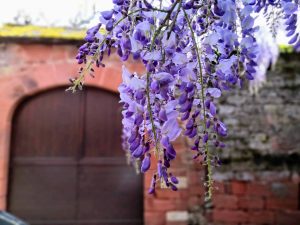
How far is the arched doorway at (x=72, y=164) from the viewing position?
4.43m

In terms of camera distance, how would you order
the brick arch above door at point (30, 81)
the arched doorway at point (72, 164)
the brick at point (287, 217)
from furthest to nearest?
the arched doorway at point (72, 164) → the brick arch above door at point (30, 81) → the brick at point (287, 217)

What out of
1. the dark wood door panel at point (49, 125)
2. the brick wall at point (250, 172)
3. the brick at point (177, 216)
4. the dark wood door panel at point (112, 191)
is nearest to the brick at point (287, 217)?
the brick wall at point (250, 172)

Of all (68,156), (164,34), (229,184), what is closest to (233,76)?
(164,34)

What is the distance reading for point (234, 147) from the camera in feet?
14.0

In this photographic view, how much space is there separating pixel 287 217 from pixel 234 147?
2.69ft

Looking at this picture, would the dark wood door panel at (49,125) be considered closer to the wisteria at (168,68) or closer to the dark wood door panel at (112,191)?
the dark wood door panel at (112,191)

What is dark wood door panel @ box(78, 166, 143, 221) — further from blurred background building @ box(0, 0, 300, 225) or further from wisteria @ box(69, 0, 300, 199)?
wisteria @ box(69, 0, 300, 199)

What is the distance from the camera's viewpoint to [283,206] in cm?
414

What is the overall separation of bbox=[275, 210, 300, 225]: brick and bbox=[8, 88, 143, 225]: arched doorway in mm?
1370

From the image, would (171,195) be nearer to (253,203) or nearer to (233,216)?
(233,216)

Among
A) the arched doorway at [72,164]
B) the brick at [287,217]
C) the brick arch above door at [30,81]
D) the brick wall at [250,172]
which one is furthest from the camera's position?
the arched doorway at [72,164]

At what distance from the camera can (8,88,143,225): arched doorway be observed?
14.5 ft

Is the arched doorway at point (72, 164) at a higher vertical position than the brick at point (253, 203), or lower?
higher

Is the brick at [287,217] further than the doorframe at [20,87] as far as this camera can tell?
No
